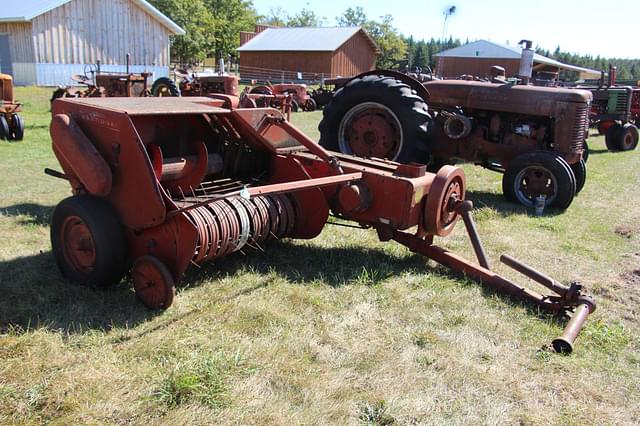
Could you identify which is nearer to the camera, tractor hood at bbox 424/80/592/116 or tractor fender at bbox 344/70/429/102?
tractor fender at bbox 344/70/429/102

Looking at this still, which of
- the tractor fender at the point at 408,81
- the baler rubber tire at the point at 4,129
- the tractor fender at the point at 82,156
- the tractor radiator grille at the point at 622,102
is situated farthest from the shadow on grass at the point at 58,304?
the tractor radiator grille at the point at 622,102

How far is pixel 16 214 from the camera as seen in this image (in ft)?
17.9

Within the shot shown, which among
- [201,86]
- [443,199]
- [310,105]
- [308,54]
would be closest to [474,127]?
[443,199]

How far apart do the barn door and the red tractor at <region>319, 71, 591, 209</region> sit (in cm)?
2171

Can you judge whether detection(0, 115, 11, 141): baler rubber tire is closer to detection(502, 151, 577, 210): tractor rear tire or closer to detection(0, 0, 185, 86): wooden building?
detection(502, 151, 577, 210): tractor rear tire

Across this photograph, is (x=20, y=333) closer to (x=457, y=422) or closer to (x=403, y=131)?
(x=457, y=422)

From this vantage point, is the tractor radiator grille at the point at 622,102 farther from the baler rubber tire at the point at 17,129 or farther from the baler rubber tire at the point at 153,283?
the baler rubber tire at the point at 153,283

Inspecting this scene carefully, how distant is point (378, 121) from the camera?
6441mm

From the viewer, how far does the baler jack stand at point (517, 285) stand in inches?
132

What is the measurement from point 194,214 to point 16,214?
2793 mm

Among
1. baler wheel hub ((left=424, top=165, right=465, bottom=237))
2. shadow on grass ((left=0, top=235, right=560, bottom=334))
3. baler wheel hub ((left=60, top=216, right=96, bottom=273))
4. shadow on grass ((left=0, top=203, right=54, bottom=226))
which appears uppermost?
baler wheel hub ((left=424, top=165, right=465, bottom=237))

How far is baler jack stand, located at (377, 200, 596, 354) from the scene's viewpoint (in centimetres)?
335

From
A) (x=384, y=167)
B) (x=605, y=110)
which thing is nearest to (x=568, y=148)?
(x=384, y=167)

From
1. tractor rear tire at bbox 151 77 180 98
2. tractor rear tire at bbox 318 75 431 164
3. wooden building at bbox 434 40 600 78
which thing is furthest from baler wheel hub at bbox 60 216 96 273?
wooden building at bbox 434 40 600 78
